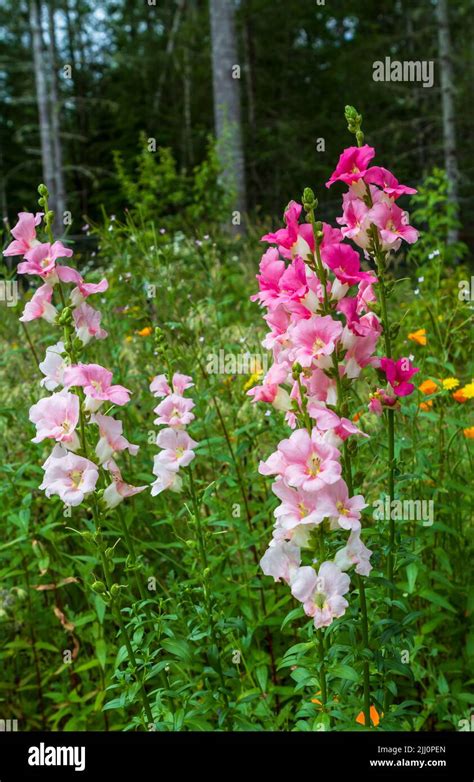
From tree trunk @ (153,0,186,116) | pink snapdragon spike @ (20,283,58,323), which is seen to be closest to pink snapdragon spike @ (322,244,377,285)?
pink snapdragon spike @ (20,283,58,323)

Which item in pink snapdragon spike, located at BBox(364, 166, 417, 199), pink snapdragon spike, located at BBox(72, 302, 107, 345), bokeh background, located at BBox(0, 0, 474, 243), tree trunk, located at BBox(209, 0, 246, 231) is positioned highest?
bokeh background, located at BBox(0, 0, 474, 243)

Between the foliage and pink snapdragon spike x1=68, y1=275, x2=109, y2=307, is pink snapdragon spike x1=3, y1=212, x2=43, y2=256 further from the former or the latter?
the foliage

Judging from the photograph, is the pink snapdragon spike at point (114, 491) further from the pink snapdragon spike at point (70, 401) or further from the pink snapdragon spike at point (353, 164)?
the pink snapdragon spike at point (353, 164)

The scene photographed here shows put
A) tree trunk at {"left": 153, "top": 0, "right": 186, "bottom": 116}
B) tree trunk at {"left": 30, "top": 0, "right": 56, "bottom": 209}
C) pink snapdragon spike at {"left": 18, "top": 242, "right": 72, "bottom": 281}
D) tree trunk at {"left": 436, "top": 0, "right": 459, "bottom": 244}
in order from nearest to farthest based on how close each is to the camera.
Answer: pink snapdragon spike at {"left": 18, "top": 242, "right": 72, "bottom": 281}
tree trunk at {"left": 436, "top": 0, "right": 459, "bottom": 244}
tree trunk at {"left": 30, "top": 0, "right": 56, "bottom": 209}
tree trunk at {"left": 153, "top": 0, "right": 186, "bottom": 116}

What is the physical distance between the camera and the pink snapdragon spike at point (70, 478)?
165 cm

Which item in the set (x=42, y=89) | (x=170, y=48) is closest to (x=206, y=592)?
(x=42, y=89)

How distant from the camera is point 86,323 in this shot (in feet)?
6.10

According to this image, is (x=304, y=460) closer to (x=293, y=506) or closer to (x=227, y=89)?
(x=293, y=506)

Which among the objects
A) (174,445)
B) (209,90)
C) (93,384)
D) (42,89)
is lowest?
(174,445)

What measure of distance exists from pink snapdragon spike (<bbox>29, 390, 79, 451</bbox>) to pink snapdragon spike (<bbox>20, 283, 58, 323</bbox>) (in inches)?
10.0

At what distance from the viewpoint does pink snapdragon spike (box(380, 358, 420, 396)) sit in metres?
1.79

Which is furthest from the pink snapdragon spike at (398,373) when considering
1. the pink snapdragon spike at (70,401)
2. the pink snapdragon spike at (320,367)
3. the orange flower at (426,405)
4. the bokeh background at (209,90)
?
the bokeh background at (209,90)

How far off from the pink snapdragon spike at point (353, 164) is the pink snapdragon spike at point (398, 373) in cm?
39

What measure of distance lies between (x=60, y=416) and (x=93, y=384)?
3.8 inches
